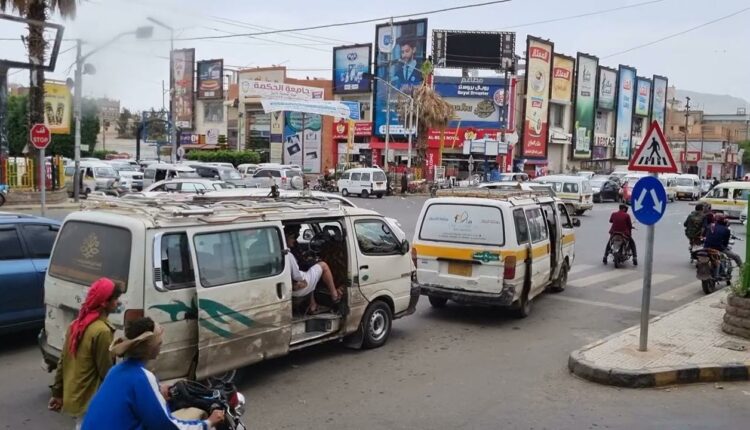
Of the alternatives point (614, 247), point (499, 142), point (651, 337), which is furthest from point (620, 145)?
point (651, 337)

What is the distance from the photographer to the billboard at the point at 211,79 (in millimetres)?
70375

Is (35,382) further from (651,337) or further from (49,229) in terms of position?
(651,337)

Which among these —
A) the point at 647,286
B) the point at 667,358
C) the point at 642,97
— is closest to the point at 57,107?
the point at 647,286

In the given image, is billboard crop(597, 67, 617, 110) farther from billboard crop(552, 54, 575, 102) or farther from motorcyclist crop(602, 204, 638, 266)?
motorcyclist crop(602, 204, 638, 266)

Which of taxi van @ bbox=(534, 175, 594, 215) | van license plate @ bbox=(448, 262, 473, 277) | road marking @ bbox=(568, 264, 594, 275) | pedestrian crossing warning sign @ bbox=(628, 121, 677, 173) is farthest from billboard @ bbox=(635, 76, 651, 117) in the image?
pedestrian crossing warning sign @ bbox=(628, 121, 677, 173)

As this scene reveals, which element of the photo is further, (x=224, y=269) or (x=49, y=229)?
(x=49, y=229)

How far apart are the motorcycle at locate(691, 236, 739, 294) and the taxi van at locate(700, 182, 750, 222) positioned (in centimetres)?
1623

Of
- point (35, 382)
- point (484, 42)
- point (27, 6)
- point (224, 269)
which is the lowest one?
point (35, 382)

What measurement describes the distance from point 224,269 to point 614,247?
12.0 meters

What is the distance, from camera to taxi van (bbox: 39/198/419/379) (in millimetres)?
5715

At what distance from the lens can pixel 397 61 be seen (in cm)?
5778

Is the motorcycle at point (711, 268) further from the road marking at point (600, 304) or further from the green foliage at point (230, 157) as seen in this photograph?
the green foliage at point (230, 157)

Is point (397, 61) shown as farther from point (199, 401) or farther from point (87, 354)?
point (199, 401)

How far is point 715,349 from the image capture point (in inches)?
328
